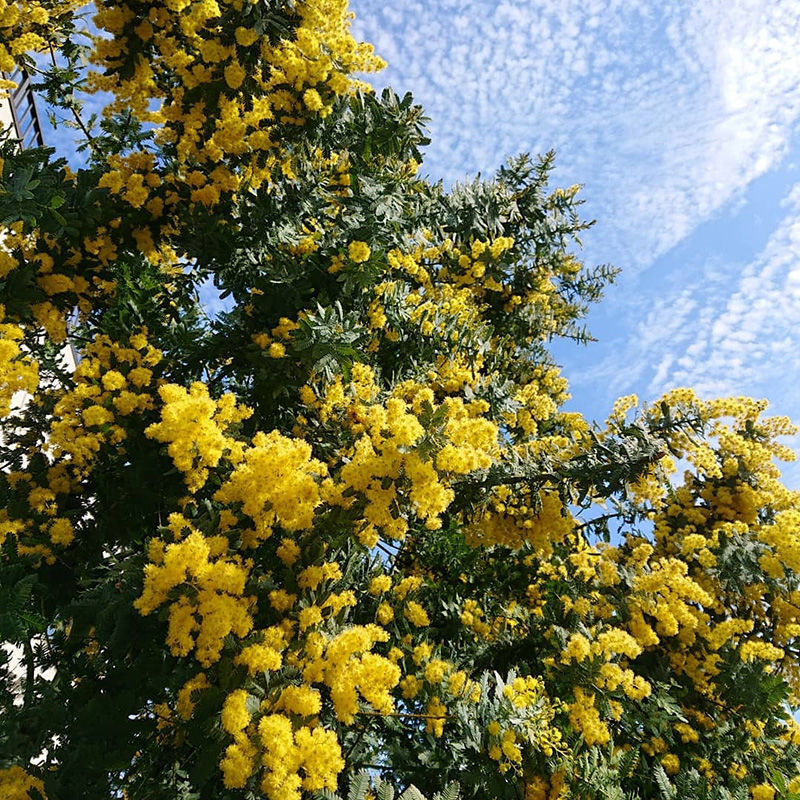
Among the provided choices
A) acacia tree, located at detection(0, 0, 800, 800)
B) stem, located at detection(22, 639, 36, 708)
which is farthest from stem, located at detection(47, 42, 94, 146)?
stem, located at detection(22, 639, 36, 708)

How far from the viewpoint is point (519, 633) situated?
5.00 meters

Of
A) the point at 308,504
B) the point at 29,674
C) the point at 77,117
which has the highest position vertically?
the point at 77,117

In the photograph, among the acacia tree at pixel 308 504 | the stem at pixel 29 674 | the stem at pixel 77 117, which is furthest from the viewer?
the stem at pixel 77 117

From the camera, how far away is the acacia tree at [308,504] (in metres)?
3.05

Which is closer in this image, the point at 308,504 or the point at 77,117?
the point at 308,504

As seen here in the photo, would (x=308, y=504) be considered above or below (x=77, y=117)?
below

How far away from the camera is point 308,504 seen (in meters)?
3.12

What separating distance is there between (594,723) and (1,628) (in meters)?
3.53

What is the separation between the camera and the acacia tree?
305 centimetres

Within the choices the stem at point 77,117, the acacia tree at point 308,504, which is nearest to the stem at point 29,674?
the acacia tree at point 308,504

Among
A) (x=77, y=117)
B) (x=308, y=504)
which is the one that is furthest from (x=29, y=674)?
(x=77, y=117)

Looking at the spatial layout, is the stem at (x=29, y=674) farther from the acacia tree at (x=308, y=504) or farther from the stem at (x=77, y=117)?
the stem at (x=77, y=117)

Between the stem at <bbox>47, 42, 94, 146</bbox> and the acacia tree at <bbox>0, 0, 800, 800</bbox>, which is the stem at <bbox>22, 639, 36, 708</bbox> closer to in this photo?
the acacia tree at <bbox>0, 0, 800, 800</bbox>

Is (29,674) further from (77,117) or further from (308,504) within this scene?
(77,117)
